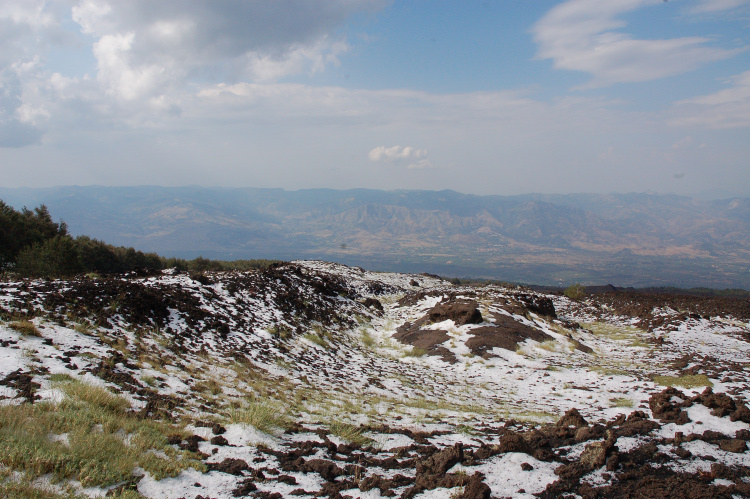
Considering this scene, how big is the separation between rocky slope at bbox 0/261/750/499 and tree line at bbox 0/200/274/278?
23.9 ft

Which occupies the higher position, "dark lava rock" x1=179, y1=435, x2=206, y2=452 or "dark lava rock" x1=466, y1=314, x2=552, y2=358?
"dark lava rock" x1=179, y1=435, x2=206, y2=452

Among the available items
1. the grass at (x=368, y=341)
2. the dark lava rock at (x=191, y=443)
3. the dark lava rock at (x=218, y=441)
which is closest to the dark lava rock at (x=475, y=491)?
the dark lava rock at (x=218, y=441)

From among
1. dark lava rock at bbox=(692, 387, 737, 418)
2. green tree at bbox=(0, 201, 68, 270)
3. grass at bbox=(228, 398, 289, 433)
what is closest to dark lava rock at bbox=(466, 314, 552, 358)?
dark lava rock at bbox=(692, 387, 737, 418)

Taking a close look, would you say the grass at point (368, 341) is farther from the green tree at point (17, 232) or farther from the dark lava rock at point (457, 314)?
the green tree at point (17, 232)

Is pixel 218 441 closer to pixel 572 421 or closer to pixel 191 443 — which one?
pixel 191 443

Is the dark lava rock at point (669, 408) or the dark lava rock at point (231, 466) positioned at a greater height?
the dark lava rock at point (231, 466)

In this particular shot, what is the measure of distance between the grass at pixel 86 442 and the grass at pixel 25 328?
11.1ft

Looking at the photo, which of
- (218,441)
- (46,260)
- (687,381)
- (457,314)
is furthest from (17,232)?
(687,381)

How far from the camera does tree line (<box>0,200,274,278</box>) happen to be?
18.5 metres

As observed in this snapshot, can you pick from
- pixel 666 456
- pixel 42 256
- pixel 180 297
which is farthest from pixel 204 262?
pixel 666 456

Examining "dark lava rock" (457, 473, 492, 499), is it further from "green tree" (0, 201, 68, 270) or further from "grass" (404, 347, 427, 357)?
"green tree" (0, 201, 68, 270)

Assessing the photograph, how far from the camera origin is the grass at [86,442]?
3.91 meters

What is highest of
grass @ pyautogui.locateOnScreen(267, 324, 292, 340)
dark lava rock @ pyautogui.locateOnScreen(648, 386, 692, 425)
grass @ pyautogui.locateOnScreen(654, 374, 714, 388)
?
dark lava rock @ pyautogui.locateOnScreen(648, 386, 692, 425)

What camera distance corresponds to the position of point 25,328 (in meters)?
7.98
